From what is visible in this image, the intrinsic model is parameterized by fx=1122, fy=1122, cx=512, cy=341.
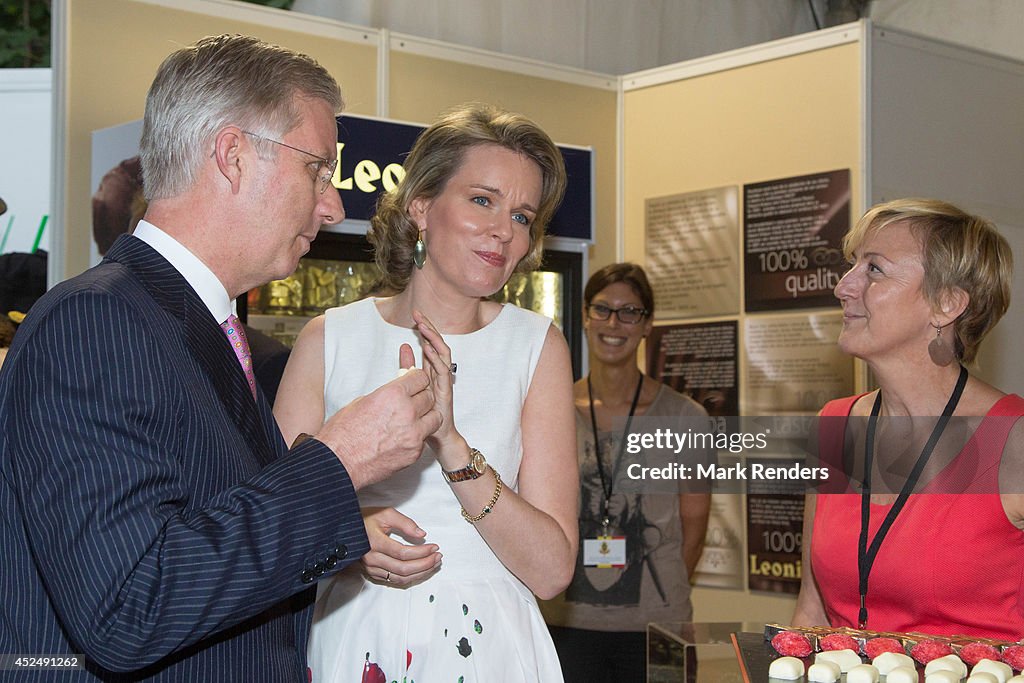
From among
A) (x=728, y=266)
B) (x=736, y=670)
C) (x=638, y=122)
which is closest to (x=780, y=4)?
(x=638, y=122)

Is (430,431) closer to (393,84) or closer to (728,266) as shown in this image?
(393,84)

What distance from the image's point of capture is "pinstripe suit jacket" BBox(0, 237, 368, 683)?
1.13 m

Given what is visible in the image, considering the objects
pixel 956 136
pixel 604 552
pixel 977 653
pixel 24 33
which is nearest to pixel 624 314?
pixel 604 552

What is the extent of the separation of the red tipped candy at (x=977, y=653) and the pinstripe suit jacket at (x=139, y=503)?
111cm

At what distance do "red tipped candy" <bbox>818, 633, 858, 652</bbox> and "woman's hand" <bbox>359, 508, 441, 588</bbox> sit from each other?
66cm

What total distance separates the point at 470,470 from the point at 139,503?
Result: 702 millimetres

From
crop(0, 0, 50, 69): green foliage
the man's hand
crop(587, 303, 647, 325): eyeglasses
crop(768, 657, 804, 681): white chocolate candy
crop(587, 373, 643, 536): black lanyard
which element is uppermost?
crop(0, 0, 50, 69): green foliage

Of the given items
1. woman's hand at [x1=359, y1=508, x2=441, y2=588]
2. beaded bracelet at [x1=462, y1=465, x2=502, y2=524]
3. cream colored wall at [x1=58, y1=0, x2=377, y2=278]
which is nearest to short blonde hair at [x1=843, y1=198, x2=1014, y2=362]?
beaded bracelet at [x1=462, y1=465, x2=502, y2=524]

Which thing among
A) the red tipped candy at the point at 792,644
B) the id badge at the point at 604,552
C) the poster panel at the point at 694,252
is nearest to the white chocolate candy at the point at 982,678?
the red tipped candy at the point at 792,644

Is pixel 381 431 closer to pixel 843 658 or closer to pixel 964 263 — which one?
pixel 843 658

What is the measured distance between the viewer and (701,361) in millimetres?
4684

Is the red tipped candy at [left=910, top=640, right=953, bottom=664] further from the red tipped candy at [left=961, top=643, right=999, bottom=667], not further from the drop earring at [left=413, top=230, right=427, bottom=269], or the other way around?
the drop earring at [left=413, top=230, right=427, bottom=269]

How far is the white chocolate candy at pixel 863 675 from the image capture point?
5.54 feet

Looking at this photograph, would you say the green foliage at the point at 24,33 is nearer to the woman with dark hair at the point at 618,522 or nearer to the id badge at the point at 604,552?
the woman with dark hair at the point at 618,522
